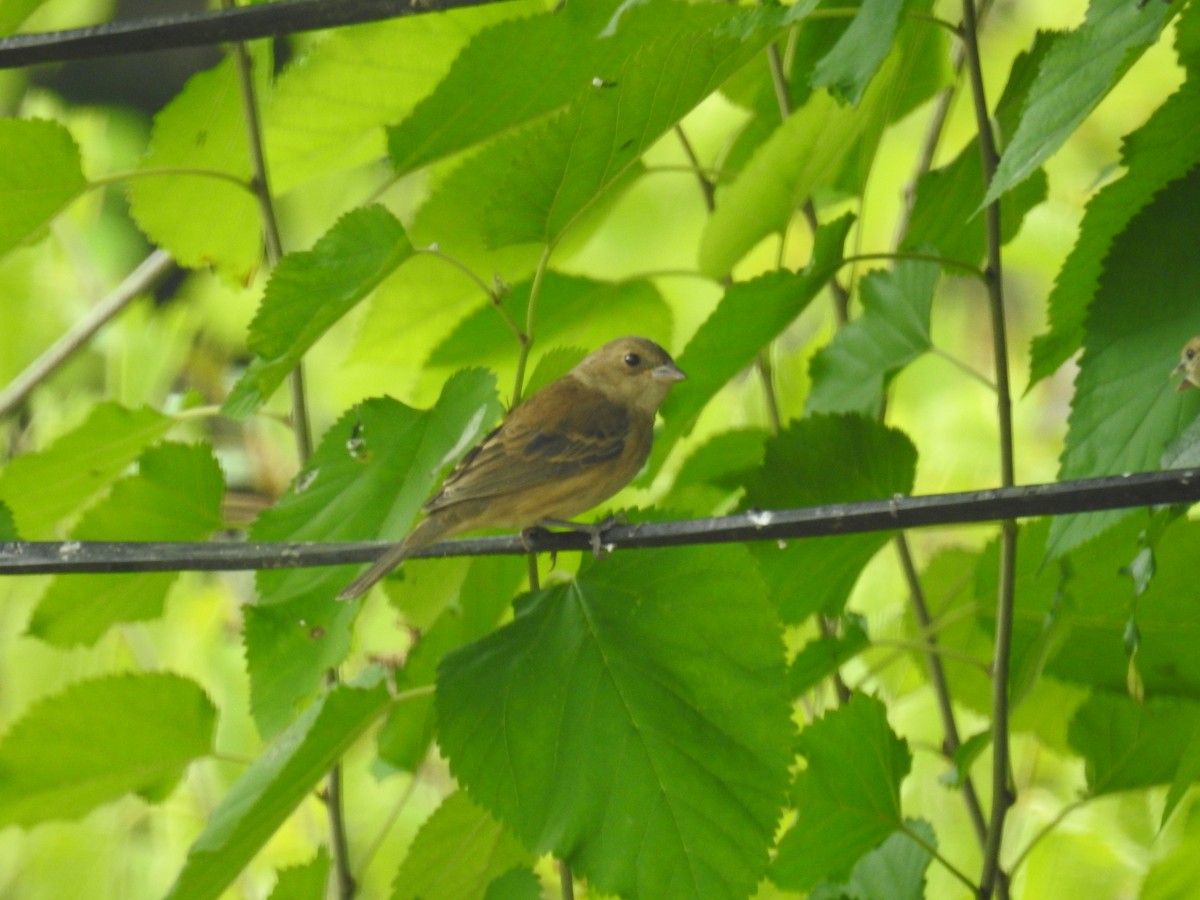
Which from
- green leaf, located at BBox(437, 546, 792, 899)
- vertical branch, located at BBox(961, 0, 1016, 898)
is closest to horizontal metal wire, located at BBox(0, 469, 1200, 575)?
green leaf, located at BBox(437, 546, 792, 899)

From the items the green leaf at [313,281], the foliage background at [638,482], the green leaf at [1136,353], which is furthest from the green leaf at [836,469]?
the green leaf at [313,281]

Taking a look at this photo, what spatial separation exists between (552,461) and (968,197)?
90cm

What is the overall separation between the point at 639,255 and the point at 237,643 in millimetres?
1751

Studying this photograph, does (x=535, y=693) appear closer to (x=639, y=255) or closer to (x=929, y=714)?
(x=929, y=714)

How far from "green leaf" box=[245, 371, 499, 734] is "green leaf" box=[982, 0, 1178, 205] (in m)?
0.73

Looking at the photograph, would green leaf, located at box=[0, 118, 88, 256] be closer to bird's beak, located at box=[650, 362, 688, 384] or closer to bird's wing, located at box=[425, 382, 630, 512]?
bird's wing, located at box=[425, 382, 630, 512]

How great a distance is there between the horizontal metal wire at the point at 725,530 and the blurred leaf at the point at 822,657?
356 millimetres

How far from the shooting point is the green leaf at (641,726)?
1.56 metres

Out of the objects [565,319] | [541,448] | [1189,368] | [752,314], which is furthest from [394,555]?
[541,448]

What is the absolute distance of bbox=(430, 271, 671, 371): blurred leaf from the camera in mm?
2123

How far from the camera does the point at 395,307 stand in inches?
90.0

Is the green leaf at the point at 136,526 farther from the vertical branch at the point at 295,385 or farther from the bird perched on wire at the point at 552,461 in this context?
the bird perched on wire at the point at 552,461

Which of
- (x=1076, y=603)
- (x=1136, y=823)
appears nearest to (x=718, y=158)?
(x=1076, y=603)

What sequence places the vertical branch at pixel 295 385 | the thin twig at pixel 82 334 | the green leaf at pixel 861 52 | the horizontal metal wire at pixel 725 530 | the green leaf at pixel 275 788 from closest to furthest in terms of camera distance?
the horizontal metal wire at pixel 725 530
the green leaf at pixel 861 52
the green leaf at pixel 275 788
the vertical branch at pixel 295 385
the thin twig at pixel 82 334
